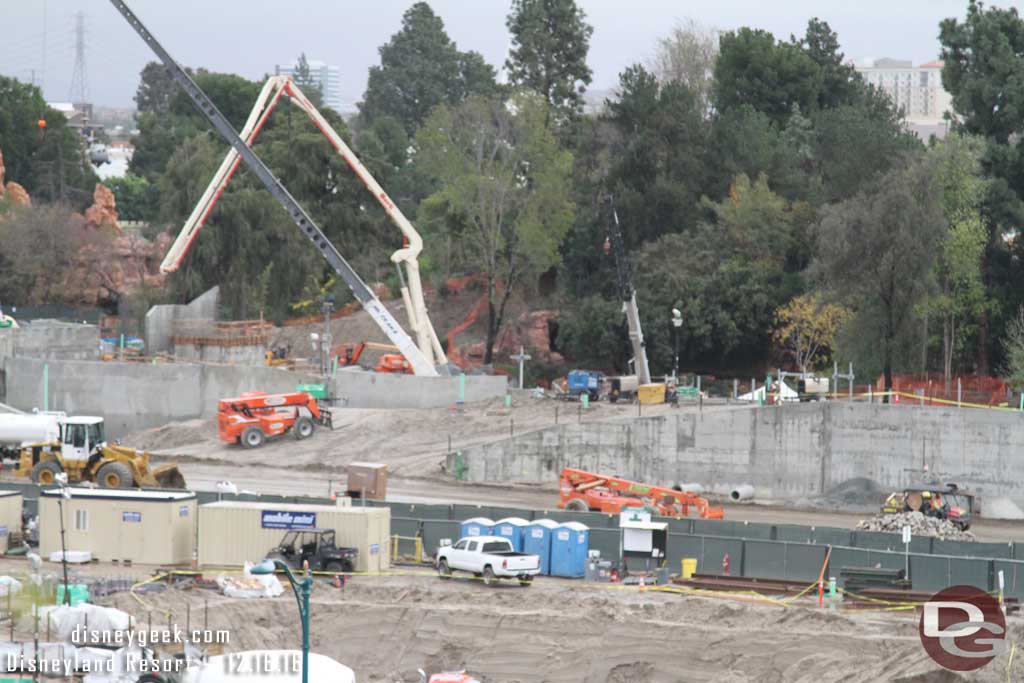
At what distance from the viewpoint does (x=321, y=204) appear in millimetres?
94250

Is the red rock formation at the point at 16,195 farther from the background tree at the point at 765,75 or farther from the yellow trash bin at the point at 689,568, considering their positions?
the yellow trash bin at the point at 689,568

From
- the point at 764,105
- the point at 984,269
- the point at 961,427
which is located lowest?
the point at 961,427

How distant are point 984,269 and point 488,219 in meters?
23.3

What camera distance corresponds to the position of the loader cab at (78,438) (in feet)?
177

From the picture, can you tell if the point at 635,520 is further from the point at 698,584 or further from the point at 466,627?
the point at 466,627

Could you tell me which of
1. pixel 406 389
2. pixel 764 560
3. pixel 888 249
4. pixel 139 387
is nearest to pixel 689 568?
pixel 764 560

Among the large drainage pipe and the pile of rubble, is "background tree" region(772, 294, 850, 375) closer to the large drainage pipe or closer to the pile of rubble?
the large drainage pipe

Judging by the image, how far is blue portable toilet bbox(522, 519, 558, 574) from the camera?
44.1 m

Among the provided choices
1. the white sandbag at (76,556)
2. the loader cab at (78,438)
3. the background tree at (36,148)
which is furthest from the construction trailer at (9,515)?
the background tree at (36,148)

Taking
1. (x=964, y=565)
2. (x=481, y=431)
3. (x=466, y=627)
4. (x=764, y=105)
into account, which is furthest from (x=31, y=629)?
(x=764, y=105)

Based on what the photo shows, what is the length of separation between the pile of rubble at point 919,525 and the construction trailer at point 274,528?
14160 millimetres

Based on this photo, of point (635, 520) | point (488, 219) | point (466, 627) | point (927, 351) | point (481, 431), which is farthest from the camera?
point (488, 219)

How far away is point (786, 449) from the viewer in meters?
59.5

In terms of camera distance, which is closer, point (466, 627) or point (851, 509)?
point (466, 627)
